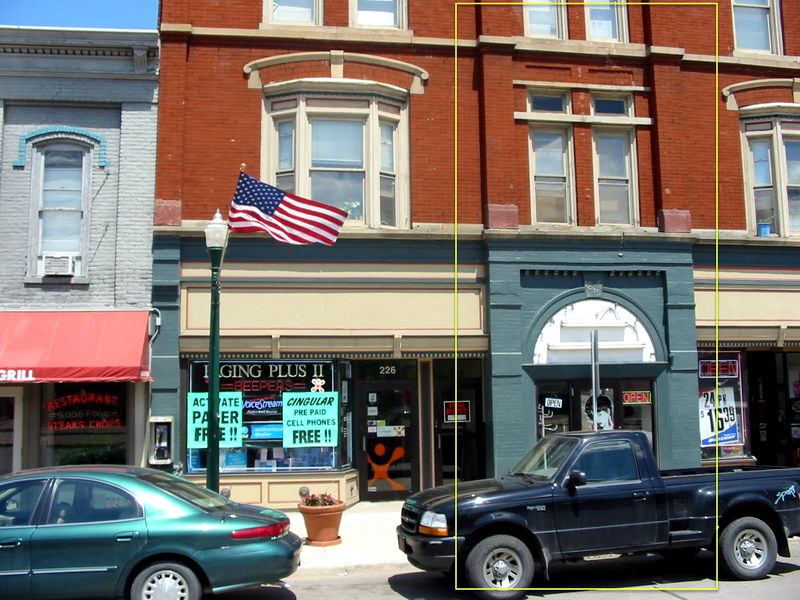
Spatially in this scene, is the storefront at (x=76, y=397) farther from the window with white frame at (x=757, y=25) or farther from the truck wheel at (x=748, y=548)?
the window with white frame at (x=757, y=25)

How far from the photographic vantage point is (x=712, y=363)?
1462 cm

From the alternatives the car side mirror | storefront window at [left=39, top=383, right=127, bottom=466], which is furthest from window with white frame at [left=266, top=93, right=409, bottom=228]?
the car side mirror

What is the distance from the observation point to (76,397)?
502 inches

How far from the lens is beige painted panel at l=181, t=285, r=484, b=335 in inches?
513

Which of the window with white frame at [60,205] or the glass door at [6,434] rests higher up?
the window with white frame at [60,205]

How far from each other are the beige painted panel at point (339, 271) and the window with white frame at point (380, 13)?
4599 millimetres

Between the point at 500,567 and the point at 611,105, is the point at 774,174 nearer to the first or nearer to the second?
the point at 611,105

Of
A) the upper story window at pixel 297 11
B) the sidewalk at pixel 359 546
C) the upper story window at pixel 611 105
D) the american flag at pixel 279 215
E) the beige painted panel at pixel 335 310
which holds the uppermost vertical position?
the upper story window at pixel 297 11

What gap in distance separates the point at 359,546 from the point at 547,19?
412 inches

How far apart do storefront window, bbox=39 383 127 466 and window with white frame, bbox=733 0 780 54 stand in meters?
13.8

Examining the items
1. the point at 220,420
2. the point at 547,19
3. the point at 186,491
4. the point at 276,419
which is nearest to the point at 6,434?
the point at 220,420

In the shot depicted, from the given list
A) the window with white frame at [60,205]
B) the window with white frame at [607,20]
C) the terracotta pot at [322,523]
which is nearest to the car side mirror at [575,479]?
the terracotta pot at [322,523]

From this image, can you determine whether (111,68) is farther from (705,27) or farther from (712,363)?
(712,363)

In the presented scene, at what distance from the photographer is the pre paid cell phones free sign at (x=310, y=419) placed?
13008mm
